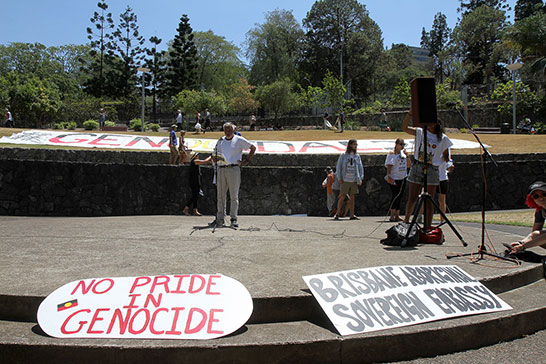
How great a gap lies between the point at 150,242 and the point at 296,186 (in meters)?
7.91

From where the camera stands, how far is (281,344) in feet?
10.3

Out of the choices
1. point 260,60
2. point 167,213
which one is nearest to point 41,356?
point 167,213

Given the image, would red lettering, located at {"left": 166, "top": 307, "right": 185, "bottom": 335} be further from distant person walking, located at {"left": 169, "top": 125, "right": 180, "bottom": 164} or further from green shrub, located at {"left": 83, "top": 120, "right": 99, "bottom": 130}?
green shrub, located at {"left": 83, "top": 120, "right": 99, "bottom": 130}

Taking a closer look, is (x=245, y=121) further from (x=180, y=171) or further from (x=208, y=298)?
(x=208, y=298)

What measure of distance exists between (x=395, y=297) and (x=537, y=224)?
2.89 m

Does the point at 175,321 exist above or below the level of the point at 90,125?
below

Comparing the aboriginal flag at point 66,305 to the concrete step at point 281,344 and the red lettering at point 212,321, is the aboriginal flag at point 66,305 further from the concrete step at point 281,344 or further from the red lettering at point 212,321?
the red lettering at point 212,321

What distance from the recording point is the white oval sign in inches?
126

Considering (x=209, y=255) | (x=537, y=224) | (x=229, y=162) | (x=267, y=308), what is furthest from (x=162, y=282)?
(x=229, y=162)

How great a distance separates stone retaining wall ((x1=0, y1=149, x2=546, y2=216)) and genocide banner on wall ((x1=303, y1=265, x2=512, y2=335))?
30.9 ft

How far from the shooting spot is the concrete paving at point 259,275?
10.3ft

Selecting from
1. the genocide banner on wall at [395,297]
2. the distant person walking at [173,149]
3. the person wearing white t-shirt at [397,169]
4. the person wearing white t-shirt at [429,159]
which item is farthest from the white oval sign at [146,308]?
→ the distant person walking at [173,149]

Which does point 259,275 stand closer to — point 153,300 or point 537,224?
point 153,300

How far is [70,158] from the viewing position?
16969mm
